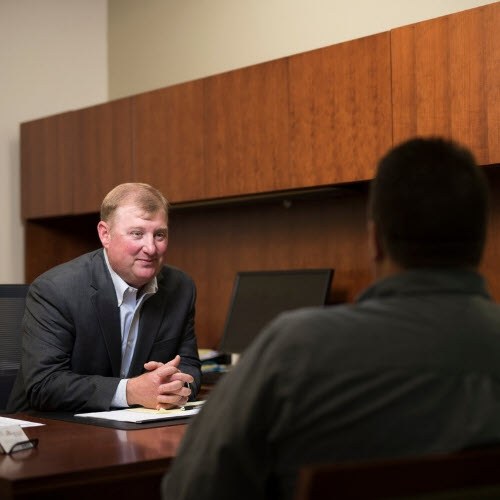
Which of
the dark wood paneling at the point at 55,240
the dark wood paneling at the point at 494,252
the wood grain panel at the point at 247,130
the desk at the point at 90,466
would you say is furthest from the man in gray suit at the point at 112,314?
the dark wood paneling at the point at 55,240

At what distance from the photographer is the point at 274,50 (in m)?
4.89

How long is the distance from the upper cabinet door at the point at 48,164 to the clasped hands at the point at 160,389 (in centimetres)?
281

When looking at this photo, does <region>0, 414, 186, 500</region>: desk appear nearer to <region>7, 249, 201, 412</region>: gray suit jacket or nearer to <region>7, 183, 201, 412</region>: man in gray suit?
<region>7, 249, 201, 412</region>: gray suit jacket

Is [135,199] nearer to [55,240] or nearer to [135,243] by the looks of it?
[135,243]

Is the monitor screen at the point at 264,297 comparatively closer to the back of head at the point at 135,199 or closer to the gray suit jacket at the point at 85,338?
the gray suit jacket at the point at 85,338

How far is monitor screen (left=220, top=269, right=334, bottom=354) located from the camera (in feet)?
13.9

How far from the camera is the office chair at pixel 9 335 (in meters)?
3.35

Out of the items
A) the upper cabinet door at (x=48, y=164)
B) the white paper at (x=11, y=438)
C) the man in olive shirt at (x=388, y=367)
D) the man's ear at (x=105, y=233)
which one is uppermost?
the upper cabinet door at (x=48, y=164)

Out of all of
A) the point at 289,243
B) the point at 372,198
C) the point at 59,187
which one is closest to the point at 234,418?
the point at 372,198

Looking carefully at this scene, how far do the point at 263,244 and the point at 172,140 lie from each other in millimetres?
691

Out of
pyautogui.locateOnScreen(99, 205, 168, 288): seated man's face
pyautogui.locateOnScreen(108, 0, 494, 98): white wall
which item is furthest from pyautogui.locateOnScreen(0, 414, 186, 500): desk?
pyautogui.locateOnScreen(108, 0, 494, 98): white wall

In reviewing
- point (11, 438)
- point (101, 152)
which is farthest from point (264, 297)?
point (11, 438)

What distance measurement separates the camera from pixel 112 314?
9.93 feet

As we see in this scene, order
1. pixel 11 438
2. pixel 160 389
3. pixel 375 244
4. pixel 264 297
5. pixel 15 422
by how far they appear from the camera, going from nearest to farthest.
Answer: pixel 375 244, pixel 11 438, pixel 15 422, pixel 160 389, pixel 264 297
